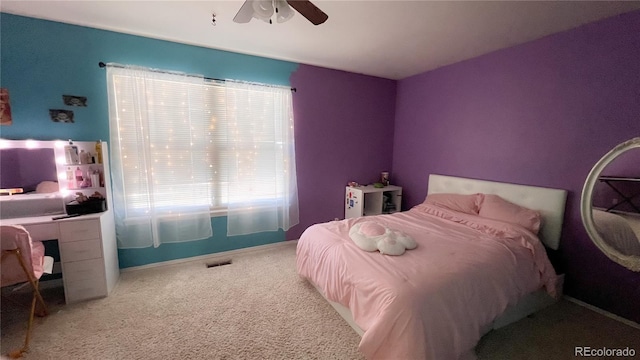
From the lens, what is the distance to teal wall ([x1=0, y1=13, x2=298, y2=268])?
6.93ft

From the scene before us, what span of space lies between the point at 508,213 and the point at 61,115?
13.8 feet

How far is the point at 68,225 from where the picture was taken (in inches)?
80.0

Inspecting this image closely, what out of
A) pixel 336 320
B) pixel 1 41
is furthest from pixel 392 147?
pixel 1 41

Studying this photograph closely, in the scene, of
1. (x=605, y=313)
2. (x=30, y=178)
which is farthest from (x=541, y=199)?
(x=30, y=178)

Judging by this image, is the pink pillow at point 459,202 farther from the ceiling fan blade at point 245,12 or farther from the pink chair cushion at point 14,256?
the pink chair cushion at point 14,256

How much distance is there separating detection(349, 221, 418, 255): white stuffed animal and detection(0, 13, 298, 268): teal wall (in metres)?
2.21

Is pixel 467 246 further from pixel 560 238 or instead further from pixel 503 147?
pixel 503 147

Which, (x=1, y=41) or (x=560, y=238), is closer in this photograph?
(x=1, y=41)

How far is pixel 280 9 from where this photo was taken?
1.54 meters

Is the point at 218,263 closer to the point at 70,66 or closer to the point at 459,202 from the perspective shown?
the point at 70,66

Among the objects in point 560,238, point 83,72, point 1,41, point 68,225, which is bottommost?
point 560,238

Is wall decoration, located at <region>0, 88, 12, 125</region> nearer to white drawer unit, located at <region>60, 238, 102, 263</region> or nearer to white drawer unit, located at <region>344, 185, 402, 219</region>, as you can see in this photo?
white drawer unit, located at <region>60, 238, 102, 263</region>

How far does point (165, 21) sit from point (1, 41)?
129 centimetres

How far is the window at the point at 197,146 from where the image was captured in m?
2.46
